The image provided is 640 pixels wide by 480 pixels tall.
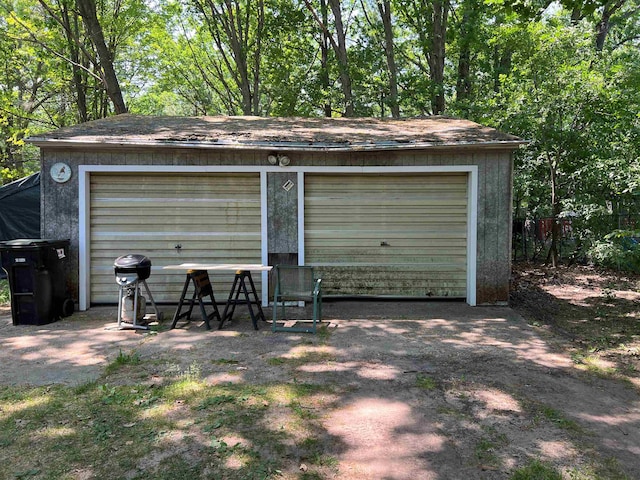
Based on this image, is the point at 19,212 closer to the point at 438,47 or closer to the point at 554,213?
the point at 554,213

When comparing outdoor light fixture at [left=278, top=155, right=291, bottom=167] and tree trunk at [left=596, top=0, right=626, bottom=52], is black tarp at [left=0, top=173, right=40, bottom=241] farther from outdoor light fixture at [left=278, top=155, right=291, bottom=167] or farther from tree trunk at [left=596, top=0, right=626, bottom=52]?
tree trunk at [left=596, top=0, right=626, bottom=52]

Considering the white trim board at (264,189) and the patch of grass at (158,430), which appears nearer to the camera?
the patch of grass at (158,430)

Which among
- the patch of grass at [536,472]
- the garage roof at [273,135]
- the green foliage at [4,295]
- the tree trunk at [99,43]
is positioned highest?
the tree trunk at [99,43]

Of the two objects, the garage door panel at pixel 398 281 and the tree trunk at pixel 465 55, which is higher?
the tree trunk at pixel 465 55

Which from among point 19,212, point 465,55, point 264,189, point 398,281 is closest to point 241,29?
point 465,55

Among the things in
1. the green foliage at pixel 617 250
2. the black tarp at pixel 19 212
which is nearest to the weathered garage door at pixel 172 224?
the black tarp at pixel 19 212

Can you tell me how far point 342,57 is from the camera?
47.2ft

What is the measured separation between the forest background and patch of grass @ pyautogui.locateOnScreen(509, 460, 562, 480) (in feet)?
16.5

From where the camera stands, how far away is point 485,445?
9.17 feet

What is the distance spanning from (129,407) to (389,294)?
4.76 m

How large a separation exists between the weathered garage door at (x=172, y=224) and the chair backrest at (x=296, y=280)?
1394 mm

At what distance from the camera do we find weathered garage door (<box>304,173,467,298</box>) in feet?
23.7

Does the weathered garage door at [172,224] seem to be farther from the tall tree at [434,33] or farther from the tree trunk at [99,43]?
the tall tree at [434,33]

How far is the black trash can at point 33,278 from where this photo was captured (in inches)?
225
